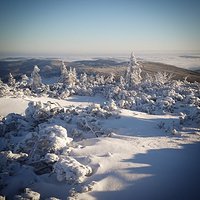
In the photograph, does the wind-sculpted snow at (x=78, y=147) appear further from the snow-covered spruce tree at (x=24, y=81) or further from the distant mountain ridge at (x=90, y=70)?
the distant mountain ridge at (x=90, y=70)

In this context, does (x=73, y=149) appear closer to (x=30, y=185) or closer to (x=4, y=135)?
(x=30, y=185)

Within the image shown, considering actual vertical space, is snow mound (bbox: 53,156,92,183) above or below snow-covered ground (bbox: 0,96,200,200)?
above

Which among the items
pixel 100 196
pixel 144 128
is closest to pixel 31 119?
pixel 144 128

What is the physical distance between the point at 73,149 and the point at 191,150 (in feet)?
20.2

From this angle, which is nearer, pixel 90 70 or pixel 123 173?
pixel 123 173

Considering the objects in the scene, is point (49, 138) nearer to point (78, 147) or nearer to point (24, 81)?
point (78, 147)

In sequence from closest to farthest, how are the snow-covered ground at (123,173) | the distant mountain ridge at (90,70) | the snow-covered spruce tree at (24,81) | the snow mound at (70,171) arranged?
the snow-covered ground at (123,173) → the snow mound at (70,171) → the snow-covered spruce tree at (24,81) → the distant mountain ridge at (90,70)

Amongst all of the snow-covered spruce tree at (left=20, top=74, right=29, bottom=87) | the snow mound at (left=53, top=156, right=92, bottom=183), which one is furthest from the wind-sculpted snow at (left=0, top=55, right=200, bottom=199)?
the snow-covered spruce tree at (left=20, top=74, right=29, bottom=87)

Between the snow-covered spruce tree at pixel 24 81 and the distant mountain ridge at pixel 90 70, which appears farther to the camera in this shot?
the distant mountain ridge at pixel 90 70

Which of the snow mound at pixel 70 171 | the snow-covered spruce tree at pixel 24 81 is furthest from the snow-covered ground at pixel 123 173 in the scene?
the snow-covered spruce tree at pixel 24 81

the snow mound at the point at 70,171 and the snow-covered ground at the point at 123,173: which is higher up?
the snow mound at the point at 70,171

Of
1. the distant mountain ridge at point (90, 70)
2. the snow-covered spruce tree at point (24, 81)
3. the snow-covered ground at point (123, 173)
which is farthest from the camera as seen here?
the distant mountain ridge at point (90, 70)

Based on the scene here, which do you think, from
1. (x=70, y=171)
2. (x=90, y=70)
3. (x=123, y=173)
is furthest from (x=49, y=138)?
(x=90, y=70)

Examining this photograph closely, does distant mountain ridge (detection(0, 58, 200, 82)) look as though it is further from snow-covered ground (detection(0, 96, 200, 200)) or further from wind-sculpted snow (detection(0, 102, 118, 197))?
snow-covered ground (detection(0, 96, 200, 200))
